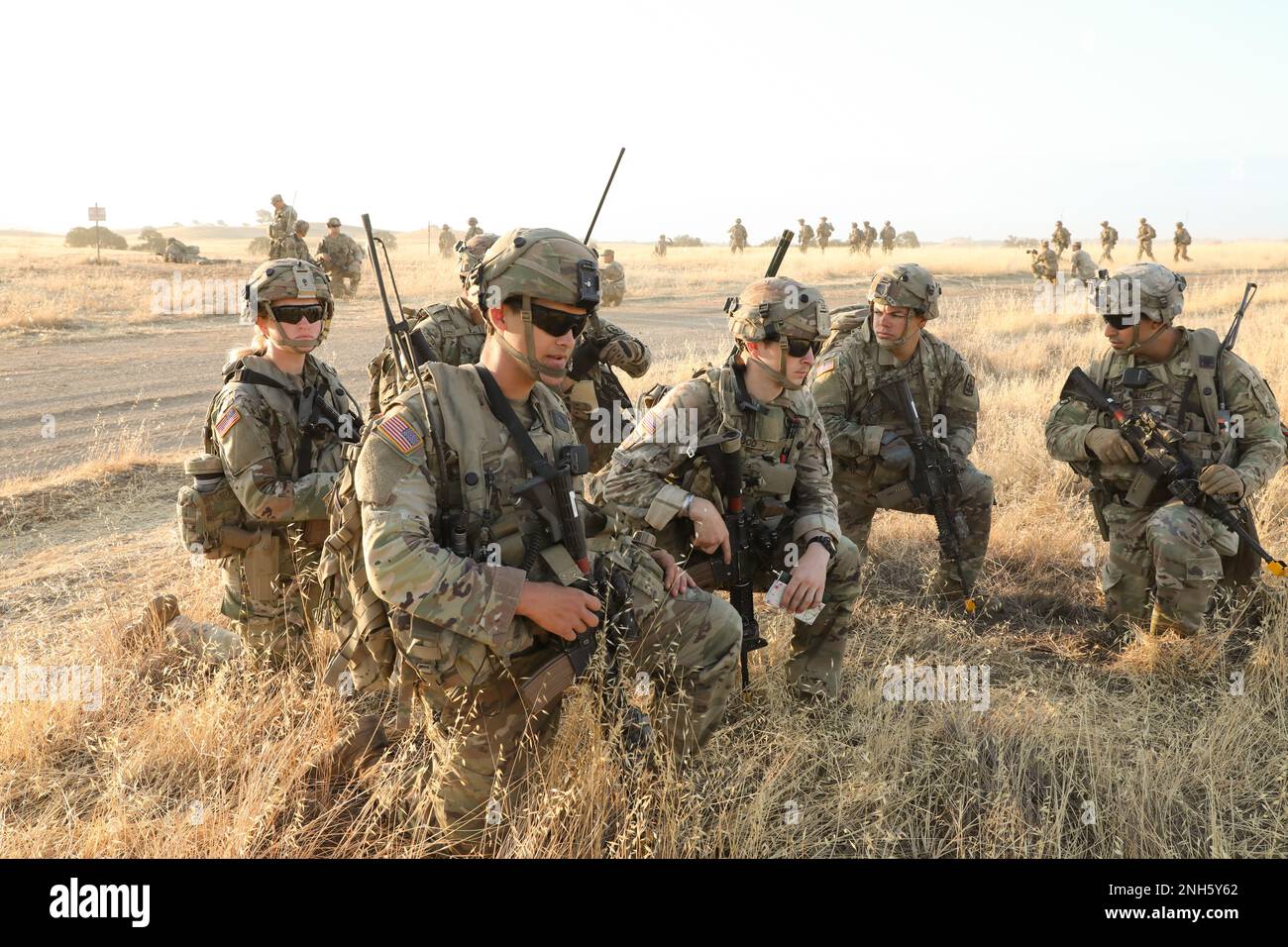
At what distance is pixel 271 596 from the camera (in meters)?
4.58

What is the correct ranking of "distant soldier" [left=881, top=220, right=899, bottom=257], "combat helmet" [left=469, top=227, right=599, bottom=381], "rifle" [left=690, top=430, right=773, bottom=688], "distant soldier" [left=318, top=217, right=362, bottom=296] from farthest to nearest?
"distant soldier" [left=881, top=220, right=899, bottom=257]
"distant soldier" [left=318, top=217, right=362, bottom=296]
"rifle" [left=690, top=430, right=773, bottom=688]
"combat helmet" [left=469, top=227, right=599, bottom=381]

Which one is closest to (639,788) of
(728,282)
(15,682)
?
(15,682)

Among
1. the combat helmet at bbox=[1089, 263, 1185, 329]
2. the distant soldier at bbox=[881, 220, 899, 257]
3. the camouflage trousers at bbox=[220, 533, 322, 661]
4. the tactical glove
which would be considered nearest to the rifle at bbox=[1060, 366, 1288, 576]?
the tactical glove

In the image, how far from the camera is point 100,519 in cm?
759

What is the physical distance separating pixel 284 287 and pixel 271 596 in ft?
4.89

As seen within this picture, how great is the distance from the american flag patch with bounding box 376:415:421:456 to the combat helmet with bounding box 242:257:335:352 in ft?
6.13

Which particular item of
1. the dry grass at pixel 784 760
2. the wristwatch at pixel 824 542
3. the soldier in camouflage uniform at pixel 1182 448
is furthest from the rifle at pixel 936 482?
the wristwatch at pixel 824 542

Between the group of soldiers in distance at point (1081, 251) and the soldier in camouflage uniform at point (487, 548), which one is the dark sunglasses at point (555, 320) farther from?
the group of soldiers in distance at point (1081, 251)

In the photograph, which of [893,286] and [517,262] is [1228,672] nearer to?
[893,286]

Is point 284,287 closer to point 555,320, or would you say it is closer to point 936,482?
point 555,320

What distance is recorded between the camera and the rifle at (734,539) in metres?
4.33

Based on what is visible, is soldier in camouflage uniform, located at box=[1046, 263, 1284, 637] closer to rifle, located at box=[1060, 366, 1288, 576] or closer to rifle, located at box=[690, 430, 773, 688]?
rifle, located at box=[1060, 366, 1288, 576]

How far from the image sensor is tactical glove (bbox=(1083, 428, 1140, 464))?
17.2 feet

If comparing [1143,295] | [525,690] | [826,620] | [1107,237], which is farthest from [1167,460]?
[1107,237]
